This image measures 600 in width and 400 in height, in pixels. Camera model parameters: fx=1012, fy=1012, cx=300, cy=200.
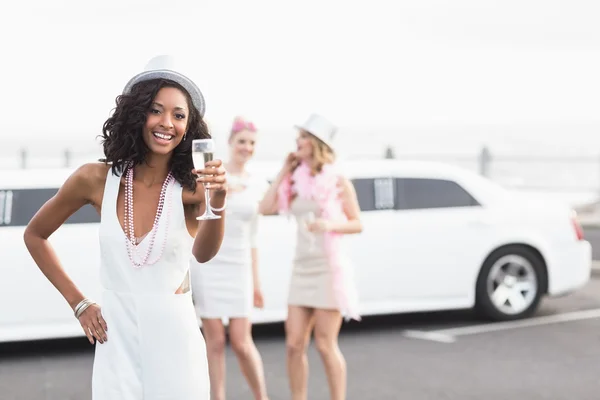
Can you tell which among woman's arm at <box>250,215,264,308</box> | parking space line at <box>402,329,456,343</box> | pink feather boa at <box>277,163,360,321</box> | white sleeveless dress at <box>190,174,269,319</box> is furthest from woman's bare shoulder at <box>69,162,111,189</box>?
parking space line at <box>402,329,456,343</box>

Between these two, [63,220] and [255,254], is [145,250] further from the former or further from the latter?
[255,254]

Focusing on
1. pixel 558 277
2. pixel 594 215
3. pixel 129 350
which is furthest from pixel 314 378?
pixel 594 215

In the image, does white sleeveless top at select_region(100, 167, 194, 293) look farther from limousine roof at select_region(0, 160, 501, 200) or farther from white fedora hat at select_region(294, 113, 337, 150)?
limousine roof at select_region(0, 160, 501, 200)

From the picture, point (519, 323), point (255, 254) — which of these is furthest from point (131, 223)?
point (519, 323)

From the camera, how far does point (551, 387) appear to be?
696 centimetres

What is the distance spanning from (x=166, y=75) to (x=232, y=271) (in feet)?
9.80

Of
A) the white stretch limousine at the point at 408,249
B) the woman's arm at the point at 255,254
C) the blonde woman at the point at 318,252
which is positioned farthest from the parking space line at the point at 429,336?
the blonde woman at the point at 318,252

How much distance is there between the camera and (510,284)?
959 cm

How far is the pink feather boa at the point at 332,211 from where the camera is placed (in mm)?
5777

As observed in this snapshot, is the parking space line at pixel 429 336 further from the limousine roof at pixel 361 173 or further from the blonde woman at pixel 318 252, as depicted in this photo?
the blonde woman at pixel 318 252

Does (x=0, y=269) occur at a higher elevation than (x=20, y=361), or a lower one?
higher

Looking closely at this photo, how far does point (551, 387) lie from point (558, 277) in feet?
9.54

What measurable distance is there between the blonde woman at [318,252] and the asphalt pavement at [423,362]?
3.57 feet

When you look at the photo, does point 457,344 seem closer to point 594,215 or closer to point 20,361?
point 20,361
